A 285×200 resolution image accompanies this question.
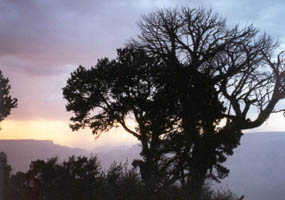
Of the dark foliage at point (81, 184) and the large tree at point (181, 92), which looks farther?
the large tree at point (181, 92)

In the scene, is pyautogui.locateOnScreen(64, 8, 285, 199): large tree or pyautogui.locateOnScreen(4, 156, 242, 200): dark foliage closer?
pyautogui.locateOnScreen(4, 156, 242, 200): dark foliage

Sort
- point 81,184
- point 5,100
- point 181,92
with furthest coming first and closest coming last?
point 5,100
point 181,92
point 81,184

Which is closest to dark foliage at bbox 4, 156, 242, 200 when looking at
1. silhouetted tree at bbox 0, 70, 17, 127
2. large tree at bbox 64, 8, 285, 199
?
large tree at bbox 64, 8, 285, 199

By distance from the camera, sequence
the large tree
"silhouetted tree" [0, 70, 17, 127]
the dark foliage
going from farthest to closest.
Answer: "silhouetted tree" [0, 70, 17, 127] < the large tree < the dark foliage

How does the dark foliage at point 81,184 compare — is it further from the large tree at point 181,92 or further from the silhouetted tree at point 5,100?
the silhouetted tree at point 5,100

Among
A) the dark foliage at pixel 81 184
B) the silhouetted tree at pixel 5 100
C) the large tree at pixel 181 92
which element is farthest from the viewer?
the silhouetted tree at pixel 5 100

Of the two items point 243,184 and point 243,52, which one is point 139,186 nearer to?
point 243,52

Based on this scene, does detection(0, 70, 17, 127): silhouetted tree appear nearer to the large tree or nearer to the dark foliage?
the large tree

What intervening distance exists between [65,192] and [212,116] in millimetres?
14966

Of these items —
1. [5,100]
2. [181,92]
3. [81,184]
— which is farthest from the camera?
[5,100]

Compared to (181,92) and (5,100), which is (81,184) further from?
(5,100)

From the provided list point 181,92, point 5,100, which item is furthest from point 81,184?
point 5,100

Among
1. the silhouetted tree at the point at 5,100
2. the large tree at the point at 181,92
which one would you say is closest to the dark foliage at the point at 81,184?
the large tree at the point at 181,92

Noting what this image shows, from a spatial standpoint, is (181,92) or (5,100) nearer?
(181,92)
